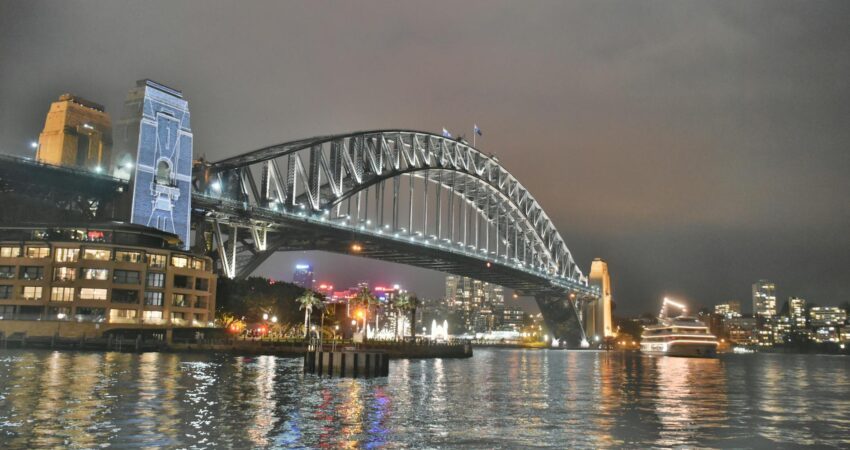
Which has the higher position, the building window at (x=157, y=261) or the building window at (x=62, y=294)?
the building window at (x=157, y=261)

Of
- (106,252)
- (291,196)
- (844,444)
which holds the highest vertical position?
(291,196)

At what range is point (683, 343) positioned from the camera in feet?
519

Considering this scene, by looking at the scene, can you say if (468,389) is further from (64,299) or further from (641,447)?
(64,299)

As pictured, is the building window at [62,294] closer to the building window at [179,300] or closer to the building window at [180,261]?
the building window at [179,300]

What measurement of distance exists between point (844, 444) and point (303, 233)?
93.0 meters

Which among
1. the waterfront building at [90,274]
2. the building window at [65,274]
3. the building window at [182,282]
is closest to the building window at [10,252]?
the waterfront building at [90,274]

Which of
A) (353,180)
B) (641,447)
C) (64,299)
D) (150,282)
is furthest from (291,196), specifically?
(641,447)

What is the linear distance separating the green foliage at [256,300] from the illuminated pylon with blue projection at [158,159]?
10.8 metres

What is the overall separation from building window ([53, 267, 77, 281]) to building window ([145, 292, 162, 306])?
8.41 m

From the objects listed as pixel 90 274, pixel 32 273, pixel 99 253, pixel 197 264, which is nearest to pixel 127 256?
pixel 99 253

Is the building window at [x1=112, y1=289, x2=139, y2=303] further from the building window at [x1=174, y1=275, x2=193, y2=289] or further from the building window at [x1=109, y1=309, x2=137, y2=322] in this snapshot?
the building window at [x1=174, y1=275, x2=193, y2=289]

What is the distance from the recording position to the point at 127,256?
306 feet

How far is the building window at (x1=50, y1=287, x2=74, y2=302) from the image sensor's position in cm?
8994

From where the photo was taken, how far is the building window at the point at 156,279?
312 ft
